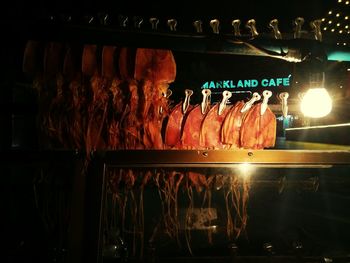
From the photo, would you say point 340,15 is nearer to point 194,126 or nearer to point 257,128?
point 257,128

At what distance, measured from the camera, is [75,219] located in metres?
1.97

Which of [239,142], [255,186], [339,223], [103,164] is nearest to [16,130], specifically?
[103,164]

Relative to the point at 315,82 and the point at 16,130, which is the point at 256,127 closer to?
the point at 315,82

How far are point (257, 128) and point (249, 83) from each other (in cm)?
835

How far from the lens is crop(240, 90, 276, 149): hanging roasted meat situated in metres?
2.50

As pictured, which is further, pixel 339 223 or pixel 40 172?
pixel 339 223

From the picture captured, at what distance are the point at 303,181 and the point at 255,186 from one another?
1.70 ft

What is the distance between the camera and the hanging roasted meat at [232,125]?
8.21 ft

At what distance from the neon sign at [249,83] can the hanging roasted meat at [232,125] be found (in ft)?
23.2

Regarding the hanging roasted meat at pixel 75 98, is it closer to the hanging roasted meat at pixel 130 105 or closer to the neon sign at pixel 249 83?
the hanging roasted meat at pixel 130 105

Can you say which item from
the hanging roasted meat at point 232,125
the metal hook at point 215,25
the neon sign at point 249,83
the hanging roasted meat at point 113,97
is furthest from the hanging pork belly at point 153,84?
the neon sign at point 249,83

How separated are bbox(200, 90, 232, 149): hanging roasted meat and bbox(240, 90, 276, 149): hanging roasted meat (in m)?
0.21

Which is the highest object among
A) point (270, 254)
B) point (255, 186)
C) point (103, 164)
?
point (103, 164)

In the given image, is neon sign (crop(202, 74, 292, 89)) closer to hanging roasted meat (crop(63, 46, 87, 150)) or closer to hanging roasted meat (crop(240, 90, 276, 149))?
hanging roasted meat (crop(240, 90, 276, 149))
